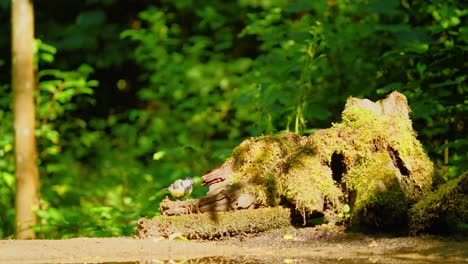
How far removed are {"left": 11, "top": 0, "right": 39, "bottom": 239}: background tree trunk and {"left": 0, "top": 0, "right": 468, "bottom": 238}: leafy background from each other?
26 cm

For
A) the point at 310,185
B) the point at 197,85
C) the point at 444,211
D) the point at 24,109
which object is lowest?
the point at 444,211

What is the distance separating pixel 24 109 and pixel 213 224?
10.4 ft

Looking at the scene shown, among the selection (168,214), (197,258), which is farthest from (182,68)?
(197,258)

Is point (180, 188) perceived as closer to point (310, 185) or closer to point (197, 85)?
point (310, 185)

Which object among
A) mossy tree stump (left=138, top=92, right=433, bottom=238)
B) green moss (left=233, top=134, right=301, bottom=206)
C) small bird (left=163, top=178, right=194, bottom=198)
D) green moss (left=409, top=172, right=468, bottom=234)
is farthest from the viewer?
small bird (left=163, top=178, right=194, bottom=198)

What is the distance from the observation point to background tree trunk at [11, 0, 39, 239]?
662cm

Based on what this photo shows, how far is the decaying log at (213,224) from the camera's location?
4.18 metres

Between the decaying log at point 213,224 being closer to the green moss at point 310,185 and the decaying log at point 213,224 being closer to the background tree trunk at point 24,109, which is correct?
the green moss at point 310,185

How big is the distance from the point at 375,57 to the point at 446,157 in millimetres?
1219

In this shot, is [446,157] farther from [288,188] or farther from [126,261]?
[126,261]

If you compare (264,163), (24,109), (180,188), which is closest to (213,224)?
(264,163)

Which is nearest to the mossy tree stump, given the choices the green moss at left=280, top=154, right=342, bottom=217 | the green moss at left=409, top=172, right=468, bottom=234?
the green moss at left=280, top=154, right=342, bottom=217

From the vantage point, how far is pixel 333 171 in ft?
14.9

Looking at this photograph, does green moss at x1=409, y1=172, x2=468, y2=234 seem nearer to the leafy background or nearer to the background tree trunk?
the leafy background
